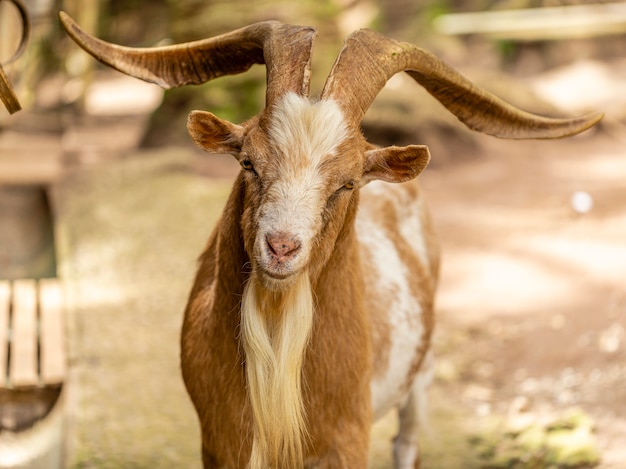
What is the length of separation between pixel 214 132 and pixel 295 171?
0.39m

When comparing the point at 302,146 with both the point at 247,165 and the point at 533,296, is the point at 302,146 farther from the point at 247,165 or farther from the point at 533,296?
the point at 533,296

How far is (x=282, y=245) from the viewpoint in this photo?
280 cm

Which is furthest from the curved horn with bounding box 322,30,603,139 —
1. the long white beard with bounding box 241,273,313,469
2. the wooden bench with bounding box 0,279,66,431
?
the wooden bench with bounding box 0,279,66,431

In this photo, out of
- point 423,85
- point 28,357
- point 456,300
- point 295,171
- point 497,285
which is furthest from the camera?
point 497,285

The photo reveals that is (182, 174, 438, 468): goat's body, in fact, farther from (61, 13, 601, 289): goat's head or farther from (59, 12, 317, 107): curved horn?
(59, 12, 317, 107): curved horn

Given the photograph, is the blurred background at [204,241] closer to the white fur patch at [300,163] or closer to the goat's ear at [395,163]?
the goat's ear at [395,163]

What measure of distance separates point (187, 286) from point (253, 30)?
4.20 meters

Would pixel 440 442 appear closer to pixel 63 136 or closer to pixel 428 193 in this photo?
pixel 428 193

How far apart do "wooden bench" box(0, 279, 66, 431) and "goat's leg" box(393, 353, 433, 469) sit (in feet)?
6.25

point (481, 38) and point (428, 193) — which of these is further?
point (481, 38)

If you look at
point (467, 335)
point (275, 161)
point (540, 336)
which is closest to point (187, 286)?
point (467, 335)

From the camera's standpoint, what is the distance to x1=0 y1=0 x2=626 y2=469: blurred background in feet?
17.3

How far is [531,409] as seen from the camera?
560 centimetres

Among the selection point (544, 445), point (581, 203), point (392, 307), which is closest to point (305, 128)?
point (392, 307)
